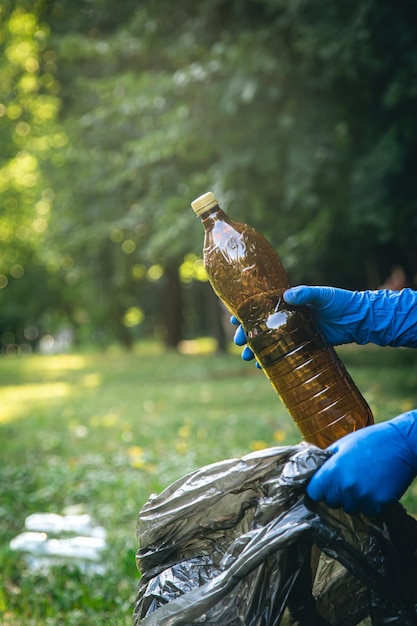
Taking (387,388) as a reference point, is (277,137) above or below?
above

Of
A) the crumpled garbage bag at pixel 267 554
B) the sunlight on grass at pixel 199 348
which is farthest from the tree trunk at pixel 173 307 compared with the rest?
the crumpled garbage bag at pixel 267 554

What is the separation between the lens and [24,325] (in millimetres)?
47156

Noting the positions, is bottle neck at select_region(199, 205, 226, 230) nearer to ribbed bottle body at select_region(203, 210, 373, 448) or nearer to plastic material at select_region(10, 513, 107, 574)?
ribbed bottle body at select_region(203, 210, 373, 448)

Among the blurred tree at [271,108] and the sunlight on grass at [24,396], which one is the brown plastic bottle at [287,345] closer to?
the blurred tree at [271,108]

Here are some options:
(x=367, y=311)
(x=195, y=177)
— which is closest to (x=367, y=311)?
(x=367, y=311)

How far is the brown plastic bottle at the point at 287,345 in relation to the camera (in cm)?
237

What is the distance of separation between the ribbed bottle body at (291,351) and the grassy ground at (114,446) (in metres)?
1.43

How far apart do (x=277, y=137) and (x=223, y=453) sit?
13.9 feet

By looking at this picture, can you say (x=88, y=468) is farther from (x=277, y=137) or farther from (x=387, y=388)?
(x=387, y=388)

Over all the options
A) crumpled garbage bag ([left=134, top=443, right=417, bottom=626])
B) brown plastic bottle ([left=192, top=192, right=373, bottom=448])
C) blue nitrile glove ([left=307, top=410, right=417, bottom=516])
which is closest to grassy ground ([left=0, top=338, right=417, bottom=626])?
crumpled garbage bag ([left=134, top=443, right=417, bottom=626])

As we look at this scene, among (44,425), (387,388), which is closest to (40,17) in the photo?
(44,425)

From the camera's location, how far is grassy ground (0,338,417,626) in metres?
3.47

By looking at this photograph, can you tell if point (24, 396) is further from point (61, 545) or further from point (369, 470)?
point (369, 470)

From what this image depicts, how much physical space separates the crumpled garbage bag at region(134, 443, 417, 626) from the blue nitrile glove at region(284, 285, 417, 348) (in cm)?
54
